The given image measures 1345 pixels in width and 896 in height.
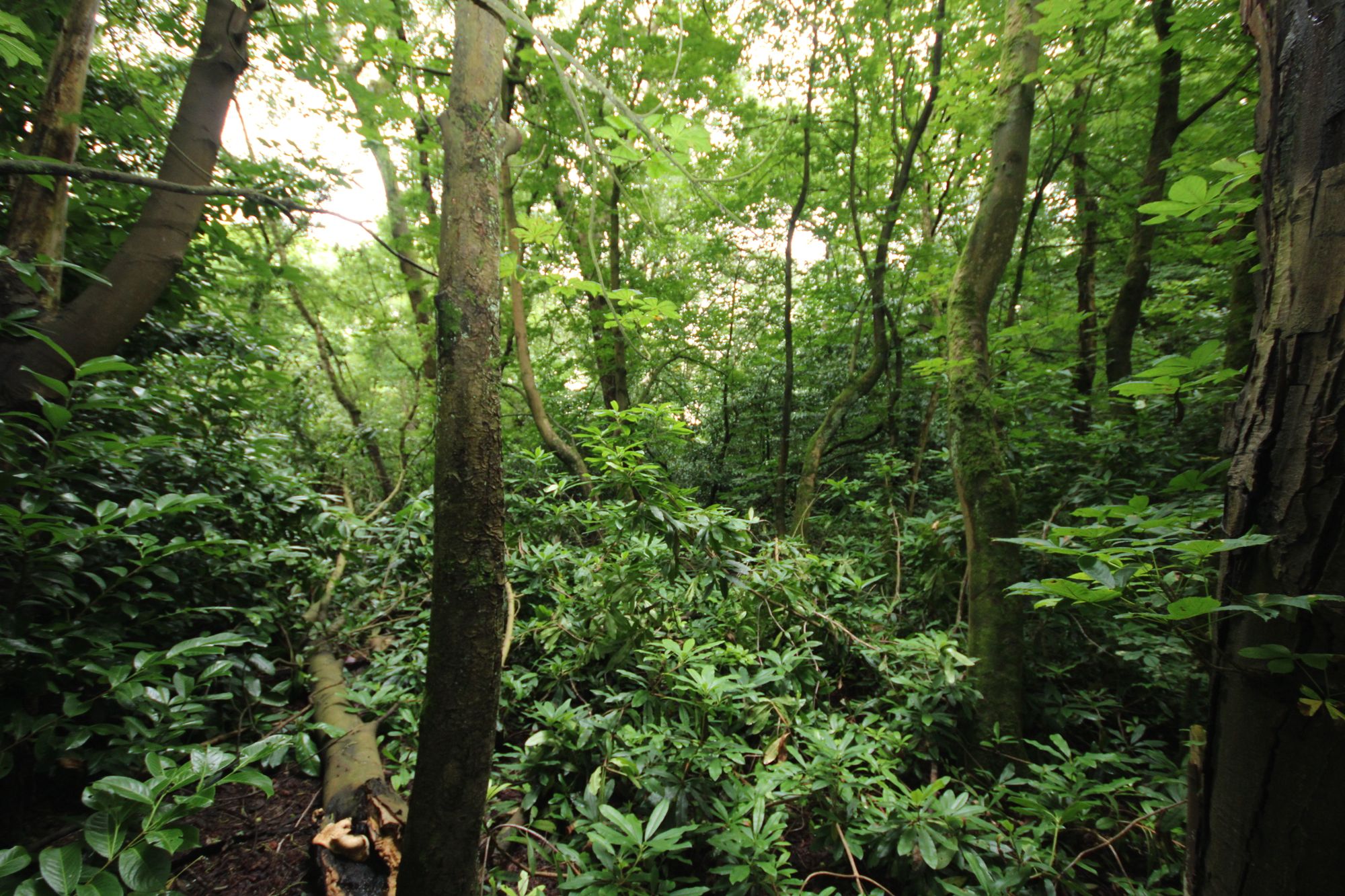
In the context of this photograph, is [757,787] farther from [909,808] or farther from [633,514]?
[633,514]

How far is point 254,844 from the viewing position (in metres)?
1.85

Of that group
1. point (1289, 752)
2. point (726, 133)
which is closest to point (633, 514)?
point (1289, 752)

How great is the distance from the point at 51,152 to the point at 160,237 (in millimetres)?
482

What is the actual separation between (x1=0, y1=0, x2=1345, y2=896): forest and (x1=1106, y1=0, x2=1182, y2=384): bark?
0.11 ft

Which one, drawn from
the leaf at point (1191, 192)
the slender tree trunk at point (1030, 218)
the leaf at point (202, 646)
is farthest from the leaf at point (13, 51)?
the slender tree trunk at point (1030, 218)

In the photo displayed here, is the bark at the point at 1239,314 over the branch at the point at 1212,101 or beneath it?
beneath

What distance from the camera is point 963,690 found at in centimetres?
249

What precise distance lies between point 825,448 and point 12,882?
5.61 m

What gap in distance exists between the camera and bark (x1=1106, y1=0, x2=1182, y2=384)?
3.86 m

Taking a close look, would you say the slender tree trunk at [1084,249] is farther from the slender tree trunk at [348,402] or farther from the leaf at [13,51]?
the slender tree trunk at [348,402]

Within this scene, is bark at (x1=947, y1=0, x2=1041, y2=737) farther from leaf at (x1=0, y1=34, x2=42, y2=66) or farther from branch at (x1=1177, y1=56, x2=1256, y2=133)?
leaf at (x1=0, y1=34, x2=42, y2=66)

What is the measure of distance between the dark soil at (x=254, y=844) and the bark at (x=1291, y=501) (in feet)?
8.52

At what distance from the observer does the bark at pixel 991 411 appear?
8.36 feet

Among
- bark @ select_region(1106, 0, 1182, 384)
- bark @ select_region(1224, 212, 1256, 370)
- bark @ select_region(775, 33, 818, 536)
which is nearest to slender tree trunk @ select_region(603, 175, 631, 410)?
bark @ select_region(775, 33, 818, 536)
